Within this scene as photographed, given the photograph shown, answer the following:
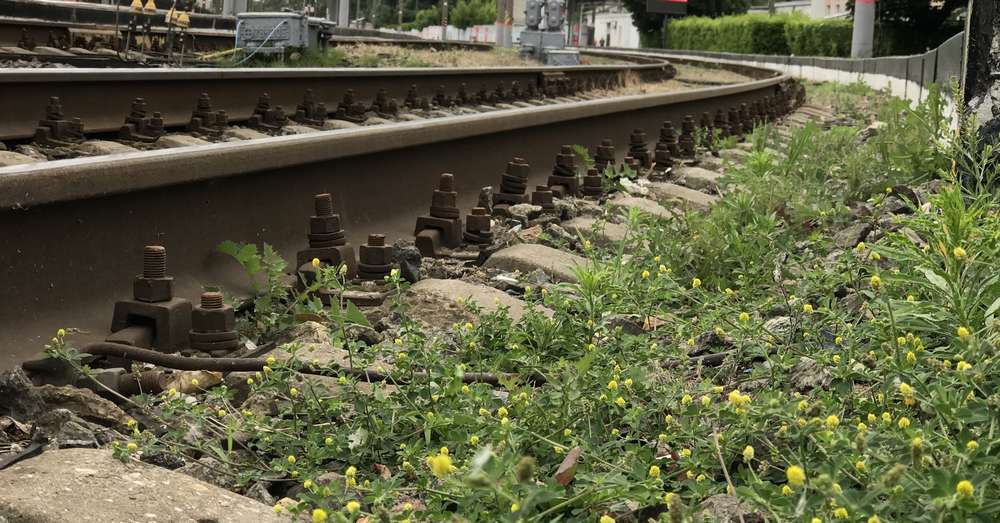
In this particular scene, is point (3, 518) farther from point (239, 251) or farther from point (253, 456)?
point (239, 251)

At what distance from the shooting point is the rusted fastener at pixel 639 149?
30.6 ft

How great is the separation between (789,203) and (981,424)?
3723 mm

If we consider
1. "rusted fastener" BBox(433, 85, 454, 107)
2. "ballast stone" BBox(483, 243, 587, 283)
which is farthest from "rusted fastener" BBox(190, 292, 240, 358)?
"rusted fastener" BBox(433, 85, 454, 107)

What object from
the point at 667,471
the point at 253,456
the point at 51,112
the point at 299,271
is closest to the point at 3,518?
the point at 253,456

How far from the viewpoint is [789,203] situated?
594 centimetres

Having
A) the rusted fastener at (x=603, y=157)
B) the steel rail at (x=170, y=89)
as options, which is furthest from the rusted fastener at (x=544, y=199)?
the steel rail at (x=170, y=89)

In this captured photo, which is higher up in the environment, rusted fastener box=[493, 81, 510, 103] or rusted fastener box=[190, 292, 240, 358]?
rusted fastener box=[493, 81, 510, 103]

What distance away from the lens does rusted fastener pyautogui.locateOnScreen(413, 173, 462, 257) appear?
545 cm

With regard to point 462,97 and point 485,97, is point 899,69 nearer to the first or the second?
point 485,97

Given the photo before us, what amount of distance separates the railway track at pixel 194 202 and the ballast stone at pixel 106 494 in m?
Result: 0.74

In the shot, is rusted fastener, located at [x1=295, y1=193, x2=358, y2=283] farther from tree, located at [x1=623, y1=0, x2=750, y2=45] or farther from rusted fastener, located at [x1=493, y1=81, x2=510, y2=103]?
tree, located at [x1=623, y1=0, x2=750, y2=45]

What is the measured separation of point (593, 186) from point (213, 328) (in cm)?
416

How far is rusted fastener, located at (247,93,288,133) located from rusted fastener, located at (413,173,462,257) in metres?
3.36

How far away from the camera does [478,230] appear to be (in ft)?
18.1
